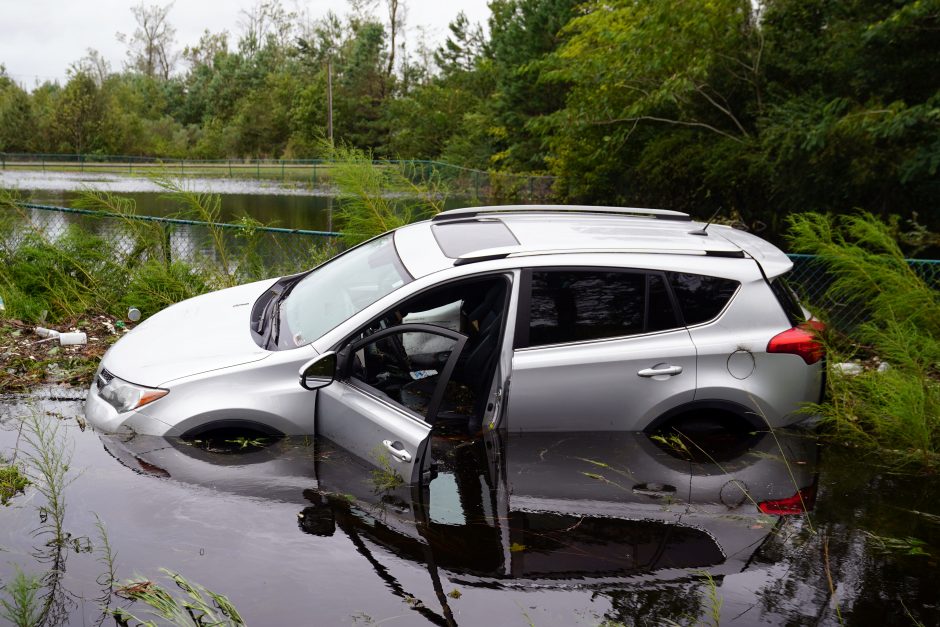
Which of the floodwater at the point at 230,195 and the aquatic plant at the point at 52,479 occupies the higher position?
the aquatic plant at the point at 52,479

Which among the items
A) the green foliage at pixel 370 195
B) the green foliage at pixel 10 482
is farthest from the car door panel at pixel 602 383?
the green foliage at pixel 370 195

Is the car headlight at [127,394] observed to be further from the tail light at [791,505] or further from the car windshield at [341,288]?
the tail light at [791,505]

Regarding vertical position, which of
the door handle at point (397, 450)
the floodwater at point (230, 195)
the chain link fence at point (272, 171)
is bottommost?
the floodwater at point (230, 195)

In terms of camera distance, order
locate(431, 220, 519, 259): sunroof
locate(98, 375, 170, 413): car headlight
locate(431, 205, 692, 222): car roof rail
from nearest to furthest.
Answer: locate(98, 375, 170, 413): car headlight → locate(431, 220, 519, 259): sunroof → locate(431, 205, 692, 222): car roof rail

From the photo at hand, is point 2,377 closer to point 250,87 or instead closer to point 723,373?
point 723,373

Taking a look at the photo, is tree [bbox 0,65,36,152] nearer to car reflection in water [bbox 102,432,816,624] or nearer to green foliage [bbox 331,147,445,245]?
green foliage [bbox 331,147,445,245]

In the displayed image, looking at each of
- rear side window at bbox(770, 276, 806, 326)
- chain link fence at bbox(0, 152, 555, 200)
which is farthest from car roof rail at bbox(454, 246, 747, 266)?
chain link fence at bbox(0, 152, 555, 200)

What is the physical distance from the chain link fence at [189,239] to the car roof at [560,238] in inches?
136

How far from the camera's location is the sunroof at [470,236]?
5.48 meters

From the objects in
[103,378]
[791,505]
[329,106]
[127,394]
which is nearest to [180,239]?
[103,378]

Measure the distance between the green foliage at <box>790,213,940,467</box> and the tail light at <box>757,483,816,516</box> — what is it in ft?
1.93

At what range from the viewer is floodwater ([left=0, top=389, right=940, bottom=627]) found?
4.03m

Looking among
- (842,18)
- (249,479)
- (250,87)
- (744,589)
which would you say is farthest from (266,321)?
(250,87)

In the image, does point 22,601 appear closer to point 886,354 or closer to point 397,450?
point 397,450
